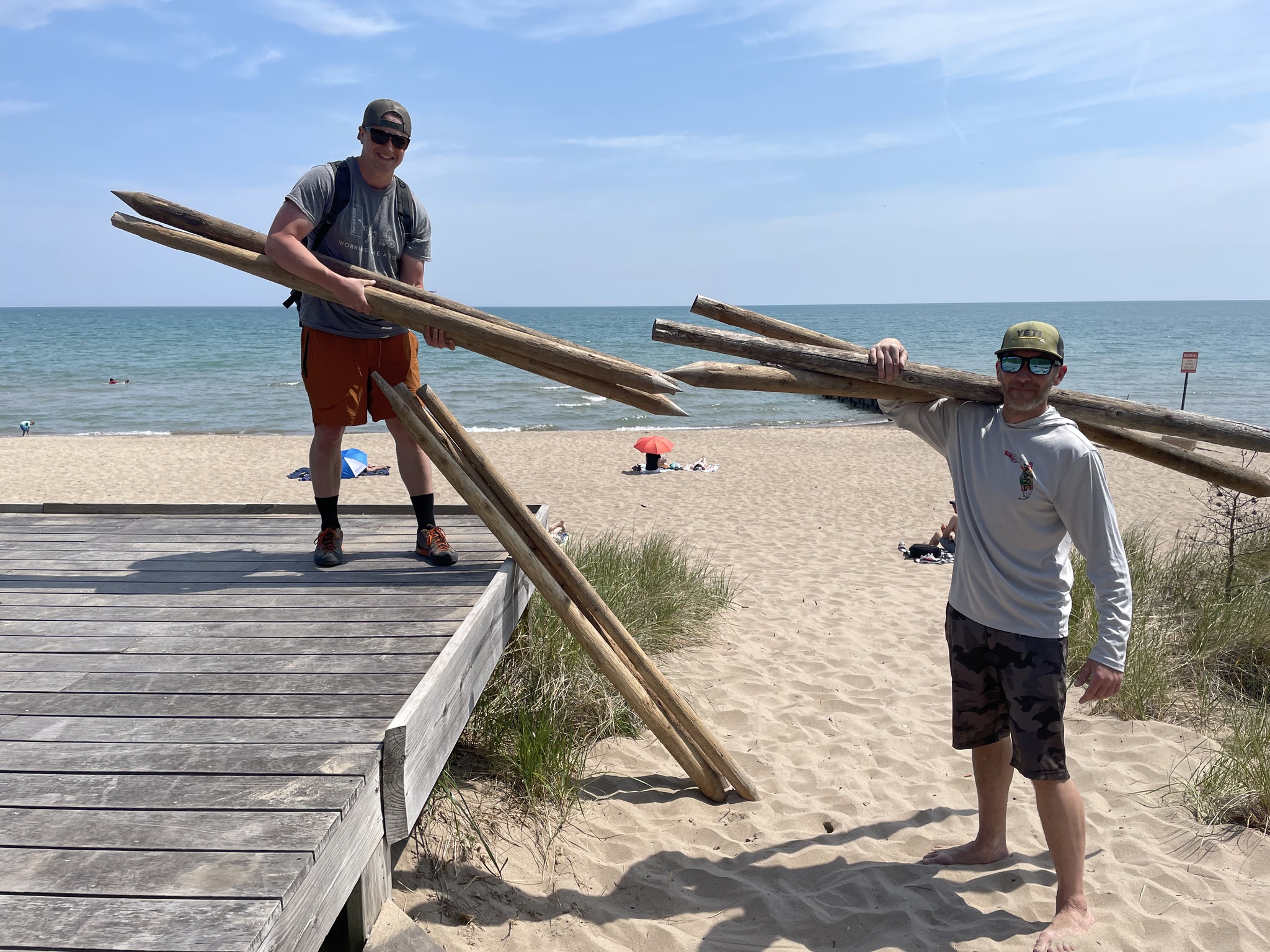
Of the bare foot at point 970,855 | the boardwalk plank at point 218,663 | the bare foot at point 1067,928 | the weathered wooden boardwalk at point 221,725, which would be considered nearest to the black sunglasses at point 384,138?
the weathered wooden boardwalk at point 221,725

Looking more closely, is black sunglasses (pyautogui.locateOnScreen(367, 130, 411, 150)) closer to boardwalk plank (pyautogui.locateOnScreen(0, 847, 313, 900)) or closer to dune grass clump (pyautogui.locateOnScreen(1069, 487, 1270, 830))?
boardwalk plank (pyautogui.locateOnScreen(0, 847, 313, 900))

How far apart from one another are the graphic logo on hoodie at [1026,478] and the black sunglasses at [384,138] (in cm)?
293

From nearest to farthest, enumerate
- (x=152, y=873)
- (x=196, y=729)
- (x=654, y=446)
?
1. (x=152, y=873)
2. (x=196, y=729)
3. (x=654, y=446)

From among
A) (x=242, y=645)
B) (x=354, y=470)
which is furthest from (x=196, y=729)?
(x=354, y=470)

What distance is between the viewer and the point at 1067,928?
297 centimetres

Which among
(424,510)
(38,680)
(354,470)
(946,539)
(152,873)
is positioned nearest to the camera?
(152,873)

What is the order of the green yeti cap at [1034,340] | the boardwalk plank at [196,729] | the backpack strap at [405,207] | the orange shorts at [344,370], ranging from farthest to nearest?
the backpack strap at [405,207]
the orange shorts at [344,370]
the green yeti cap at [1034,340]
the boardwalk plank at [196,729]

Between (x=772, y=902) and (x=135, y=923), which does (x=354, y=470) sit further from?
(x=135, y=923)

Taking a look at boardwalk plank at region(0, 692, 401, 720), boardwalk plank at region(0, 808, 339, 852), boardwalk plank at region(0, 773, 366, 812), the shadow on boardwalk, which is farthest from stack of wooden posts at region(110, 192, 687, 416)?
the shadow on boardwalk

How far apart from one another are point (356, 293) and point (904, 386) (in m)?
2.27

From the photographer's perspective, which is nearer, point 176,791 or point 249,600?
point 176,791

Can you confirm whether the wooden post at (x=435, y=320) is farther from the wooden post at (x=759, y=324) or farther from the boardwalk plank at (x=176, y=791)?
the boardwalk plank at (x=176, y=791)

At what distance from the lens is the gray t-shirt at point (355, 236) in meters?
3.91

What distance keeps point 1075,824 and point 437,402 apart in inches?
127
